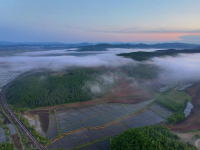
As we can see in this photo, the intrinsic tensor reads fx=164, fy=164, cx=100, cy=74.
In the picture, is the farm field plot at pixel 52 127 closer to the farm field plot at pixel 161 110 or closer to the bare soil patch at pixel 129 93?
the bare soil patch at pixel 129 93

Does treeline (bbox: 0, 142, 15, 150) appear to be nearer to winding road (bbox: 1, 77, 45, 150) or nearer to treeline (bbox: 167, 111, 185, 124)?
winding road (bbox: 1, 77, 45, 150)

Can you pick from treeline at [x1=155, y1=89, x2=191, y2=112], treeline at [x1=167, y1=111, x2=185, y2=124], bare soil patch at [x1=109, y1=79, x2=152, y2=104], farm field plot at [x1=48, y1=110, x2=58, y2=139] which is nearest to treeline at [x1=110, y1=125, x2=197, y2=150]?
treeline at [x1=167, y1=111, x2=185, y2=124]

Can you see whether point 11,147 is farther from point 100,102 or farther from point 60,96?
point 100,102

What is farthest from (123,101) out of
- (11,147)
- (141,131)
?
(11,147)

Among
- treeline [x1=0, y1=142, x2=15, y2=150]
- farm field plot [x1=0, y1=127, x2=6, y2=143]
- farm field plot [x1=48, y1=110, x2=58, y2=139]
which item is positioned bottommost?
farm field plot [x1=48, y1=110, x2=58, y2=139]

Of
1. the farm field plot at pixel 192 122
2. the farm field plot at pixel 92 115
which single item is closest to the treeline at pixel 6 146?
the farm field plot at pixel 92 115

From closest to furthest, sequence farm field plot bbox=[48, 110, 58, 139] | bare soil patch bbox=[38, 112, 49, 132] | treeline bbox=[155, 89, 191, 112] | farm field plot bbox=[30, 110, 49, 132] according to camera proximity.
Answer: farm field plot bbox=[48, 110, 58, 139] < bare soil patch bbox=[38, 112, 49, 132] < farm field plot bbox=[30, 110, 49, 132] < treeline bbox=[155, 89, 191, 112]

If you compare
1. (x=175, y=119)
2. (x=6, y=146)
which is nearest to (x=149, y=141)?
(x=175, y=119)
